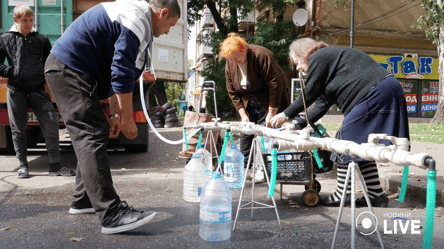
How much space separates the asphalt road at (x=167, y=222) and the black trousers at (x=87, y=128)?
12.4 inches

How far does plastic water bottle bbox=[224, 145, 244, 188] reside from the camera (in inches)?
171

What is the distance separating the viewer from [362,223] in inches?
122

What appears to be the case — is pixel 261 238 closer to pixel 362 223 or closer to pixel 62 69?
pixel 362 223

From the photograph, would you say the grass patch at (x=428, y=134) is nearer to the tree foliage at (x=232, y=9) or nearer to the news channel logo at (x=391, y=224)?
the news channel logo at (x=391, y=224)

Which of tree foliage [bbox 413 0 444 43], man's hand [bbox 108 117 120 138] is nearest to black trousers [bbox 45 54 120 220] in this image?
man's hand [bbox 108 117 120 138]

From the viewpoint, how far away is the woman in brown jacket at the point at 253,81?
4.49 m

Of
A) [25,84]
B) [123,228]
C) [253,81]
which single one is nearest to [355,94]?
[253,81]

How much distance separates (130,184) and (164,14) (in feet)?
7.97

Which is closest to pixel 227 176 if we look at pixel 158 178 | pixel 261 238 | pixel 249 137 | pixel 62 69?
pixel 249 137

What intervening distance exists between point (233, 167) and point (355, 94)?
1750mm

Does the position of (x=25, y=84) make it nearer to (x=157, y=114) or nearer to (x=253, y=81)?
(x=253, y=81)

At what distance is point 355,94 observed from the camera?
3.23 m

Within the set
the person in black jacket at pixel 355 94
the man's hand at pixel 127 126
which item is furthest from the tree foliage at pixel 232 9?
the man's hand at pixel 127 126

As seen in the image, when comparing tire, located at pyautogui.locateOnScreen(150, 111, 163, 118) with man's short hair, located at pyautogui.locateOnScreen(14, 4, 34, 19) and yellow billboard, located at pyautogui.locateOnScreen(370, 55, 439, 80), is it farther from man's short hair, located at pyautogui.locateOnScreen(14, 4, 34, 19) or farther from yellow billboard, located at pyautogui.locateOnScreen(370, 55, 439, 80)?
yellow billboard, located at pyautogui.locateOnScreen(370, 55, 439, 80)
